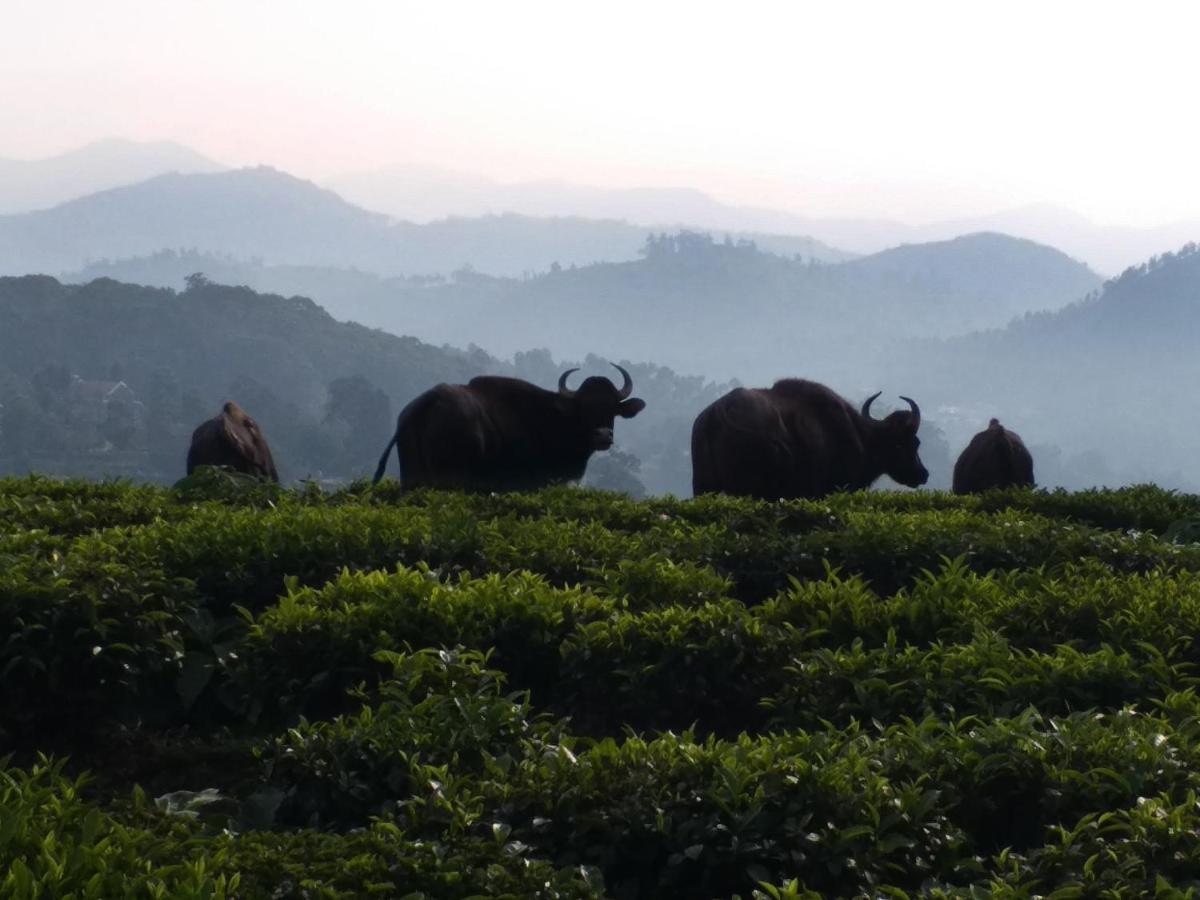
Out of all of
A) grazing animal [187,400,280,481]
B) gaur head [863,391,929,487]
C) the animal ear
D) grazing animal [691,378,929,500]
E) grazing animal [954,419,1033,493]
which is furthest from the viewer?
grazing animal [954,419,1033,493]

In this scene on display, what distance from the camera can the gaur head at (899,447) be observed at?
13.6 metres

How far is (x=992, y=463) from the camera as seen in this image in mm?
14648

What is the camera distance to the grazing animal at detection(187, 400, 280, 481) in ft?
44.2

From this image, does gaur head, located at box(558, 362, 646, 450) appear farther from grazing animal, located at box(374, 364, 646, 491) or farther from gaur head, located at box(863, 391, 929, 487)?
gaur head, located at box(863, 391, 929, 487)

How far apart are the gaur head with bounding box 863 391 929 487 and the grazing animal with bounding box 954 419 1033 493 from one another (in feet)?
2.65

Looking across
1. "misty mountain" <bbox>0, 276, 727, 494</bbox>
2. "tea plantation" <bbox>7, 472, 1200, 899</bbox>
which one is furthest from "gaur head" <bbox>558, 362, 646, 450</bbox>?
"misty mountain" <bbox>0, 276, 727, 494</bbox>

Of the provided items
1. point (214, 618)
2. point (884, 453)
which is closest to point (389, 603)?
point (214, 618)

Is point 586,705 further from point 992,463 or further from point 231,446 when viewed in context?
point 992,463

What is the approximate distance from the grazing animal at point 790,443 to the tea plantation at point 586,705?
4.42m

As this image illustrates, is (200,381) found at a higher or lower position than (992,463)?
lower

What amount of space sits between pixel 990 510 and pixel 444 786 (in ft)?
19.5

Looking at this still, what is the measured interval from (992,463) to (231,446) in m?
7.36

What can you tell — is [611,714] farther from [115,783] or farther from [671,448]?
[671,448]

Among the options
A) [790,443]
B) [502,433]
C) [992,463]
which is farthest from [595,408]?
[992,463]
